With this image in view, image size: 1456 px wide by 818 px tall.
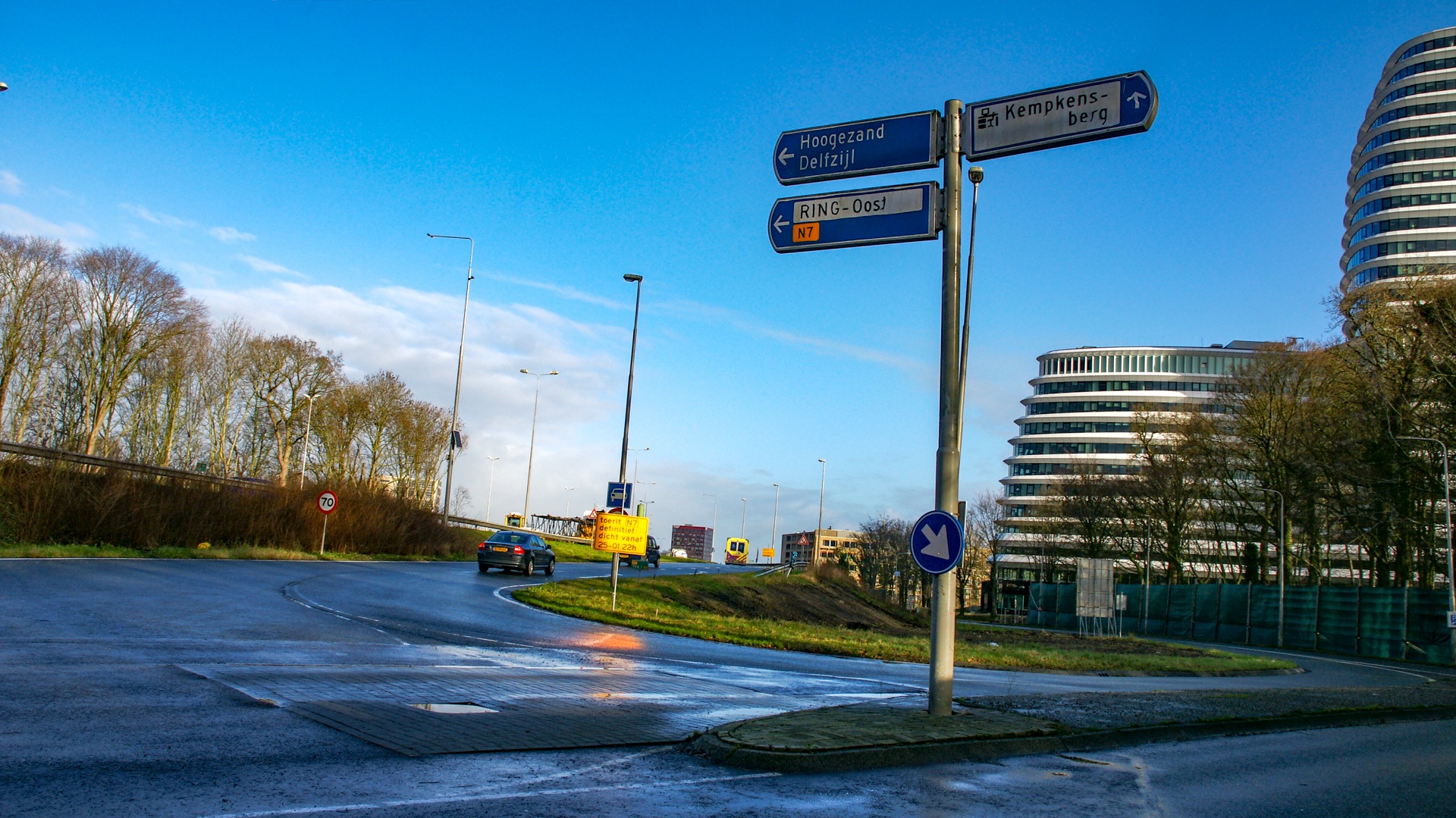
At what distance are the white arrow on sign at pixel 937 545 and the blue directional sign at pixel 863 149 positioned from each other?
3582 millimetres

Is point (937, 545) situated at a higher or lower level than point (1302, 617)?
higher

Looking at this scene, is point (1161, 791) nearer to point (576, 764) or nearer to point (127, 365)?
point (576, 764)

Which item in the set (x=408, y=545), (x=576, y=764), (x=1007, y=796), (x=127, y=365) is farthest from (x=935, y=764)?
(x=127, y=365)

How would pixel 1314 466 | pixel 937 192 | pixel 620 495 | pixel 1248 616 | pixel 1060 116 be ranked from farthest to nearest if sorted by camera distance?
1. pixel 1248 616
2. pixel 1314 466
3. pixel 620 495
4. pixel 937 192
5. pixel 1060 116

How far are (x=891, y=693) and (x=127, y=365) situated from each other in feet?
159

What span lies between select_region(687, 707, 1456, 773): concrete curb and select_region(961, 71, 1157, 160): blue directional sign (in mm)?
5363

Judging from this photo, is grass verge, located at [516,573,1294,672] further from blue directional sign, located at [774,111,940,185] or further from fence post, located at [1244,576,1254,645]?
fence post, located at [1244,576,1254,645]

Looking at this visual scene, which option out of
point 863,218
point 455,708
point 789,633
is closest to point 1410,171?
point 789,633

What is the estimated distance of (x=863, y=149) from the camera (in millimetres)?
9695

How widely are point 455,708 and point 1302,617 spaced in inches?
1750

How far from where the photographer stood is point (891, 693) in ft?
39.0

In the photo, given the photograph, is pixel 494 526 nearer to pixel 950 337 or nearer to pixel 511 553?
pixel 511 553

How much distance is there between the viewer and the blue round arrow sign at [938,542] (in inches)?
352

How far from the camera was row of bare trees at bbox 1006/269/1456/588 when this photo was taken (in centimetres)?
3566
